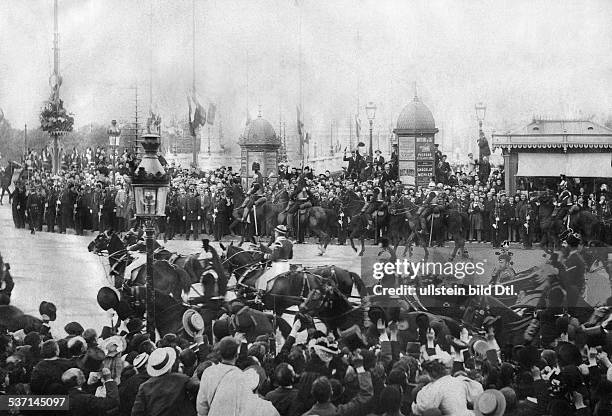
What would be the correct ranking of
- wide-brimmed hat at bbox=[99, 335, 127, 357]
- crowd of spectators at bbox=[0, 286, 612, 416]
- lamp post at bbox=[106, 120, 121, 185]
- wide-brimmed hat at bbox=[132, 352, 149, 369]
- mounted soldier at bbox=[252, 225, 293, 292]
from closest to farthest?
crowd of spectators at bbox=[0, 286, 612, 416] → wide-brimmed hat at bbox=[132, 352, 149, 369] → wide-brimmed hat at bbox=[99, 335, 127, 357] → mounted soldier at bbox=[252, 225, 293, 292] → lamp post at bbox=[106, 120, 121, 185]

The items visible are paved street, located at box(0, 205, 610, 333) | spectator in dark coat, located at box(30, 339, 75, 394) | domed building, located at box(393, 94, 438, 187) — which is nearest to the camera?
spectator in dark coat, located at box(30, 339, 75, 394)

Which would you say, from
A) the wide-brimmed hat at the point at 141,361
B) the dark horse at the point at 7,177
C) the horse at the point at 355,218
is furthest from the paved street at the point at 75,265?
the wide-brimmed hat at the point at 141,361

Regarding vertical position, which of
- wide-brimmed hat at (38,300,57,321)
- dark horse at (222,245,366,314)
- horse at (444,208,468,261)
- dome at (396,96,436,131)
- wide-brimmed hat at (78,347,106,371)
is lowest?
wide-brimmed hat at (78,347,106,371)

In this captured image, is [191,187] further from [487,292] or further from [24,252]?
[487,292]

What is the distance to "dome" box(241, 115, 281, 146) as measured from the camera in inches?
481

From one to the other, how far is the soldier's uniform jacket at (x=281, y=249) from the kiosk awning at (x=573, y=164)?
2.64 metres

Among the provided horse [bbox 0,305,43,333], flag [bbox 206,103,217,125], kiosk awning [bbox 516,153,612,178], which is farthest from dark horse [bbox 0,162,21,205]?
kiosk awning [bbox 516,153,612,178]

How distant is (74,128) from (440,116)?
12.7 feet

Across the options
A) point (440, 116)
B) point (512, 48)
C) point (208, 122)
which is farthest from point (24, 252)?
point (512, 48)

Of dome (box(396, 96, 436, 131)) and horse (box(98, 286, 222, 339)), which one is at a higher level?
dome (box(396, 96, 436, 131))

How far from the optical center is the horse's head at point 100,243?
1188cm

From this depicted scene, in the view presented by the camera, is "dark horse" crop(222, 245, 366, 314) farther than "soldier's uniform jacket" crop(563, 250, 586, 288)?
No

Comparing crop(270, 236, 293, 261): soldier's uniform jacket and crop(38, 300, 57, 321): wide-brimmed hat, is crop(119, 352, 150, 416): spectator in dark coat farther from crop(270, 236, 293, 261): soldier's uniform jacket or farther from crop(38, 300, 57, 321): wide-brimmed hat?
crop(270, 236, 293, 261): soldier's uniform jacket

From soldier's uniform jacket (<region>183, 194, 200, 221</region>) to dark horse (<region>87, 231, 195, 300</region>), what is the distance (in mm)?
635
